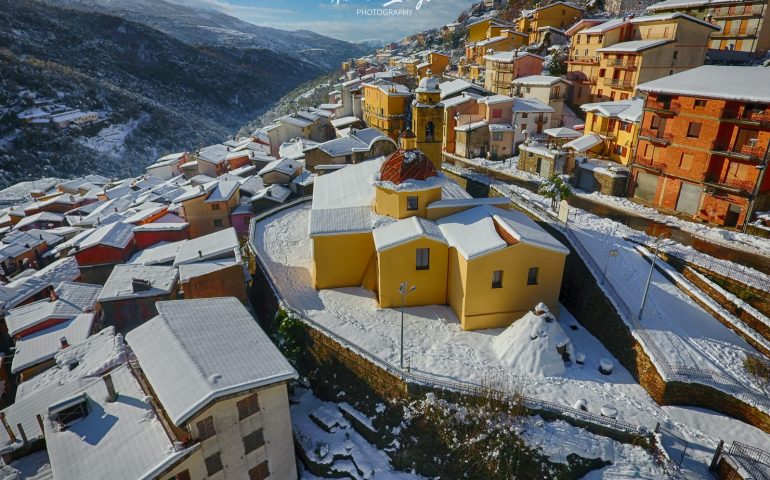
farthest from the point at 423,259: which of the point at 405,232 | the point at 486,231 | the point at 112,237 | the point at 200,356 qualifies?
the point at 112,237

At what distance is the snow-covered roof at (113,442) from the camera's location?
15.1 m

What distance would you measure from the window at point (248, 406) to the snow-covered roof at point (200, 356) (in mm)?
1005

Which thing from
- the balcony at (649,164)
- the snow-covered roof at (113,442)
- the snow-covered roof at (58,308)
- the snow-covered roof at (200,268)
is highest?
the balcony at (649,164)

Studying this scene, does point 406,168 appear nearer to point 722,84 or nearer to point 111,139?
point 722,84

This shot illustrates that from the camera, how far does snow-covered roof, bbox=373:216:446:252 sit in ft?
75.5

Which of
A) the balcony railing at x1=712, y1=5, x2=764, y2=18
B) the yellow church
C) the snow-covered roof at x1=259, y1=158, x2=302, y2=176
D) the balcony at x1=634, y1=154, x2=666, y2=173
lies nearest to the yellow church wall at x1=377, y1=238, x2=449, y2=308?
the yellow church

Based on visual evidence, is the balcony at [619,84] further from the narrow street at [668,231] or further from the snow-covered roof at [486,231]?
the snow-covered roof at [486,231]

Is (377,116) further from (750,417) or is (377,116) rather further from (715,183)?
(750,417)

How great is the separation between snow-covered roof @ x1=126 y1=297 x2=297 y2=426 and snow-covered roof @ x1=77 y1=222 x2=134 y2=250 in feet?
64.4

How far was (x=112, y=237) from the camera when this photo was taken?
3656 centimetres

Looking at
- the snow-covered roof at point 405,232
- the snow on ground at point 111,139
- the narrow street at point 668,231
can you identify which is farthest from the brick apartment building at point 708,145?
the snow on ground at point 111,139

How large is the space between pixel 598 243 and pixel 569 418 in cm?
1448

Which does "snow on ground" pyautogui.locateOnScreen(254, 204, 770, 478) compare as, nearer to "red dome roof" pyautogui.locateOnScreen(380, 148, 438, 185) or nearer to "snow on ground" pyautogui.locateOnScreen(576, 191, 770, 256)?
"snow on ground" pyautogui.locateOnScreen(576, 191, 770, 256)

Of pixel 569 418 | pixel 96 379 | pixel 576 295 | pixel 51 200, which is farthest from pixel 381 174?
pixel 51 200
